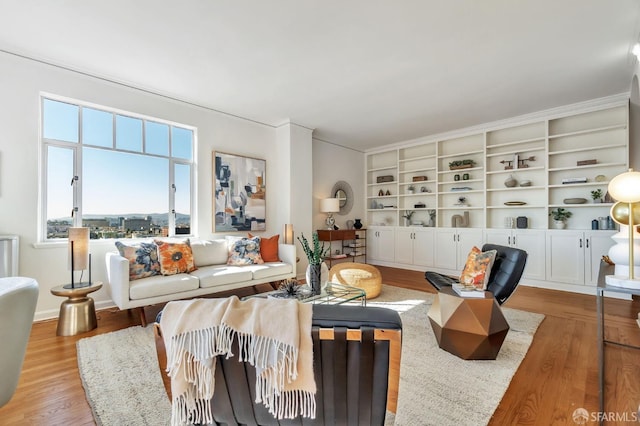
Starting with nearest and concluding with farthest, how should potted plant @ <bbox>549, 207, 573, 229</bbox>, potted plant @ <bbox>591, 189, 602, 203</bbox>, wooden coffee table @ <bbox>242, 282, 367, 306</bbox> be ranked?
wooden coffee table @ <bbox>242, 282, 367, 306</bbox>, potted plant @ <bbox>591, 189, 602, 203</bbox>, potted plant @ <bbox>549, 207, 573, 229</bbox>

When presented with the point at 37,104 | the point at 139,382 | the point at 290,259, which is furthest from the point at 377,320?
the point at 37,104

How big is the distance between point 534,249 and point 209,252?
15.5 ft

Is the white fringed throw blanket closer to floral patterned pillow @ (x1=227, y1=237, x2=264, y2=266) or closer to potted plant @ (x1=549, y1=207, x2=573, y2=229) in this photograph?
floral patterned pillow @ (x1=227, y1=237, x2=264, y2=266)

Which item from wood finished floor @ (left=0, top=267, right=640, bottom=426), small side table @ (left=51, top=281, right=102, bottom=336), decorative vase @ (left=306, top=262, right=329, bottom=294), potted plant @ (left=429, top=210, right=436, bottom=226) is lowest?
wood finished floor @ (left=0, top=267, right=640, bottom=426)

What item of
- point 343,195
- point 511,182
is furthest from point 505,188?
point 343,195

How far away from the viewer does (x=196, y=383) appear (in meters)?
0.88

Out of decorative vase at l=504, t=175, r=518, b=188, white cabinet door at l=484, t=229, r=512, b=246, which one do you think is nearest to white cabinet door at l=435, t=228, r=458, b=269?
white cabinet door at l=484, t=229, r=512, b=246

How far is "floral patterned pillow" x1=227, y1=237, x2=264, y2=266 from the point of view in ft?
12.5

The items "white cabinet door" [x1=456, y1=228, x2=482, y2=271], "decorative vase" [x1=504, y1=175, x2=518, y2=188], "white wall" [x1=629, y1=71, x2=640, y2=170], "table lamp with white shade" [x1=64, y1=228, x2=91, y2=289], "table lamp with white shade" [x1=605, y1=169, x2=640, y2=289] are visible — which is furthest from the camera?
"white cabinet door" [x1=456, y1=228, x2=482, y2=271]

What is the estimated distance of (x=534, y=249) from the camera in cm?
443

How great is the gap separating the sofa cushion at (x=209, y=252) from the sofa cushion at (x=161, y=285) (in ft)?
1.55

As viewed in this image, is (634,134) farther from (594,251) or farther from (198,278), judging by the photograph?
(198,278)

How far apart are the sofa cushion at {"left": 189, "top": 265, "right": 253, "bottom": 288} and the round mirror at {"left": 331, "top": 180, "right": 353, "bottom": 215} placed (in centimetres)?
303

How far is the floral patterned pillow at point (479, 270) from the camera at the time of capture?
2725 mm
